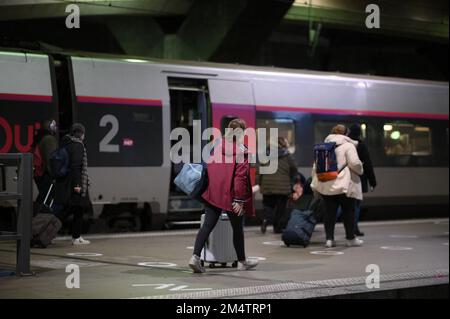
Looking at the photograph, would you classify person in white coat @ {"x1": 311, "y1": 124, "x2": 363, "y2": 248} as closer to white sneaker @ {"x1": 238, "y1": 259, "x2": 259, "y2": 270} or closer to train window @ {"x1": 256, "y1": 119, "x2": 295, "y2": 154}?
white sneaker @ {"x1": 238, "y1": 259, "x2": 259, "y2": 270}

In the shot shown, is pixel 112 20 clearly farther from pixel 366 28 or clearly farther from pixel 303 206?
pixel 366 28

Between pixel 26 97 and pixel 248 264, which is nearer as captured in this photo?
pixel 248 264

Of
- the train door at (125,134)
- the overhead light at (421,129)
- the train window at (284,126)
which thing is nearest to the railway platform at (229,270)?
the train door at (125,134)

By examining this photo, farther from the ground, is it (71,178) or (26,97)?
(26,97)

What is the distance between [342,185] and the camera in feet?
38.4

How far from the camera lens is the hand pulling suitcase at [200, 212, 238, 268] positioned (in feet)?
31.2

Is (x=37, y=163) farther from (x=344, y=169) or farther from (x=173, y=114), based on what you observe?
(x=173, y=114)

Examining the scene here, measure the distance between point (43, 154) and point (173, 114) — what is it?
13.9 ft

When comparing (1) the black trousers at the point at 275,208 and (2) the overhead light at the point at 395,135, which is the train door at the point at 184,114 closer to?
(1) the black trousers at the point at 275,208

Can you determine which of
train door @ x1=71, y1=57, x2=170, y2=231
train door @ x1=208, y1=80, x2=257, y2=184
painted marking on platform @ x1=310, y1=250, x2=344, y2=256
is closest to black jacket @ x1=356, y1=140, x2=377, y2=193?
painted marking on platform @ x1=310, y1=250, x2=344, y2=256

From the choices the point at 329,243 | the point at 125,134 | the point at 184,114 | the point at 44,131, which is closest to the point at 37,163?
the point at 44,131

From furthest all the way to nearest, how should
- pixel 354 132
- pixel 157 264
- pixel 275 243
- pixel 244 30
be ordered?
pixel 244 30
pixel 354 132
pixel 275 243
pixel 157 264

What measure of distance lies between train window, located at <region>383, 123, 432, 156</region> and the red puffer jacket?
28.1 feet

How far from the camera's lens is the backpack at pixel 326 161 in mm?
11312
